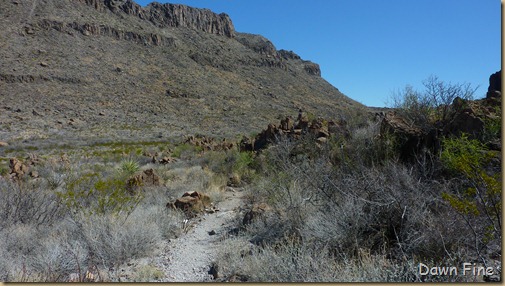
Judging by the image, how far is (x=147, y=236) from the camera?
18.9 feet

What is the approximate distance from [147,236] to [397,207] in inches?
151

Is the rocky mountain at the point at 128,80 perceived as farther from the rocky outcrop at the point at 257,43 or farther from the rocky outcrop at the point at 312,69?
the rocky outcrop at the point at 312,69

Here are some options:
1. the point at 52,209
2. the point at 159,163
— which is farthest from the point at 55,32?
the point at 52,209

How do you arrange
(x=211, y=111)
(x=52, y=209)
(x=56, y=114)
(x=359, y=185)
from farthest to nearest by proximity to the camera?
1. (x=211, y=111)
2. (x=56, y=114)
3. (x=52, y=209)
4. (x=359, y=185)

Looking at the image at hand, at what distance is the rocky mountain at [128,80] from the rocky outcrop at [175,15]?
9.8 inches

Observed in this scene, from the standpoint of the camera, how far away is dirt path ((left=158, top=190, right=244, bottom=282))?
484 centimetres

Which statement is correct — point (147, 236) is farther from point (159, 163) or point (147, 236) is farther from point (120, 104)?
point (120, 104)

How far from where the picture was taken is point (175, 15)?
7469 centimetres

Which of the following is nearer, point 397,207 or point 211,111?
point 397,207

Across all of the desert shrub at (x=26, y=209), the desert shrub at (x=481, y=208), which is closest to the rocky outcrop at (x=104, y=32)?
the desert shrub at (x=26, y=209)

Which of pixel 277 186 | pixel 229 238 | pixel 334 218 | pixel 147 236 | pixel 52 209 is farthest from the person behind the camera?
pixel 277 186

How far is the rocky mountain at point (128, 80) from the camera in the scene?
37.7 meters

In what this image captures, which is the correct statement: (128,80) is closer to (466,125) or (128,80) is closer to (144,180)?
(144,180)

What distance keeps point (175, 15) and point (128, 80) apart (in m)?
31.2
